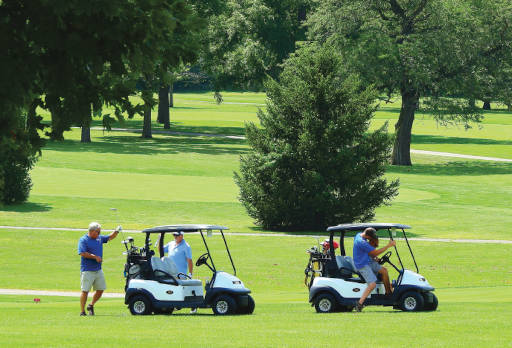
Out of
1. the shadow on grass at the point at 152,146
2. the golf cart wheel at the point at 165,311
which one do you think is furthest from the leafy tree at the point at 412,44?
the golf cart wheel at the point at 165,311

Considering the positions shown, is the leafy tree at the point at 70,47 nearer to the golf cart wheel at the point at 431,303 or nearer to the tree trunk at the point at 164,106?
the golf cart wheel at the point at 431,303

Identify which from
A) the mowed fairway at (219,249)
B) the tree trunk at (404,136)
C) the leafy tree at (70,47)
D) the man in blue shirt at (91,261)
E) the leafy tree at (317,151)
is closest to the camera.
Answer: the leafy tree at (70,47)

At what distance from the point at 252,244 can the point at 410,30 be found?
33.6 m

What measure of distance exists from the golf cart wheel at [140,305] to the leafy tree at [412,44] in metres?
41.6

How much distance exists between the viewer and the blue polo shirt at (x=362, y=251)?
52.8 ft

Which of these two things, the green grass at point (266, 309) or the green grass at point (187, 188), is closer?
the green grass at point (266, 309)

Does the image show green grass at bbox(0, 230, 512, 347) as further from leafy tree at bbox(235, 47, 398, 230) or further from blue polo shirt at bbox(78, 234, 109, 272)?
leafy tree at bbox(235, 47, 398, 230)

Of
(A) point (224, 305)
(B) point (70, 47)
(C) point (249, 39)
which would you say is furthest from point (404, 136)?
(B) point (70, 47)

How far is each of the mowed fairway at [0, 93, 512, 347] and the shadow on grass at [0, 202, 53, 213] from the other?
8 cm

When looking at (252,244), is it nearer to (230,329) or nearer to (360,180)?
(360,180)

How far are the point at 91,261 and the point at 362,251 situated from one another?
4945 millimetres

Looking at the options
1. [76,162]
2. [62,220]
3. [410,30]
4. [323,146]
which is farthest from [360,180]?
[410,30]

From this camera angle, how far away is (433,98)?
2340 inches

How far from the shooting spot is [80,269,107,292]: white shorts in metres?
16.2
